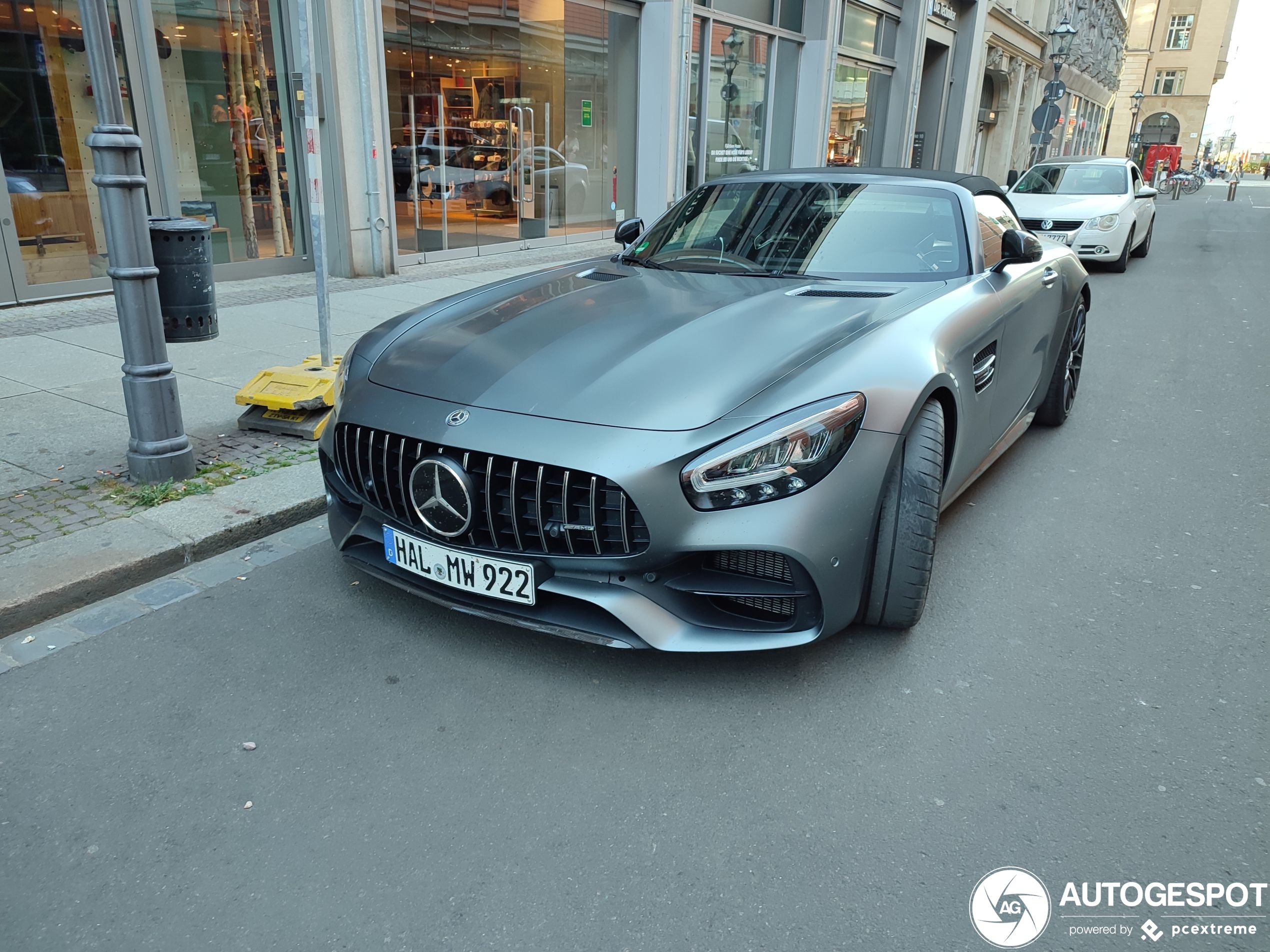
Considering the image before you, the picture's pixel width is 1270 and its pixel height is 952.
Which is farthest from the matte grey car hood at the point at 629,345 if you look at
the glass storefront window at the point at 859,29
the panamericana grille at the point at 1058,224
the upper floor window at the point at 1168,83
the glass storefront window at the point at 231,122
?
the upper floor window at the point at 1168,83

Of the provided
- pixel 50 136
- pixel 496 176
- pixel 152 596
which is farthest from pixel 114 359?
pixel 496 176

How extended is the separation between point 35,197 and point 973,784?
839 cm

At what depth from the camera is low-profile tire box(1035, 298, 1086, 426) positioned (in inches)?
210

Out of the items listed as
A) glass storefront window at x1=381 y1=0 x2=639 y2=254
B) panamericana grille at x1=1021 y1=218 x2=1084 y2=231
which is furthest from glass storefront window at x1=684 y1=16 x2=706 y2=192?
panamericana grille at x1=1021 y1=218 x2=1084 y2=231

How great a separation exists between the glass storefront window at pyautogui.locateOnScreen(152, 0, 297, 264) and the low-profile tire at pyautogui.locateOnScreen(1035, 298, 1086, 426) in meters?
7.51

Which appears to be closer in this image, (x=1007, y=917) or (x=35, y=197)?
(x=1007, y=917)

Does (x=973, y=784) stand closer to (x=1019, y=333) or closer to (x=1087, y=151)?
(x=1019, y=333)

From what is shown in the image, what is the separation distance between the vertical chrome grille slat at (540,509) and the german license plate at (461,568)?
8 centimetres

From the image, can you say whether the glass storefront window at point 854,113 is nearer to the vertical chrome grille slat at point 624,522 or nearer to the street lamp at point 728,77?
the street lamp at point 728,77

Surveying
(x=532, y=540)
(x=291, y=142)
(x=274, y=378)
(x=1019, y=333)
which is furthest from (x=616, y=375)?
(x=291, y=142)

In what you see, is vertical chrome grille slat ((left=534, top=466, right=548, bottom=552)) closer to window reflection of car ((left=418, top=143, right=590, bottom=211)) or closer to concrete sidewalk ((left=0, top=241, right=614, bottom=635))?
concrete sidewalk ((left=0, top=241, right=614, bottom=635))

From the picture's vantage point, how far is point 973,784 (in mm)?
2420

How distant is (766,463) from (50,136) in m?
7.77

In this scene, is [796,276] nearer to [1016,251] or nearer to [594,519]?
[1016,251]
